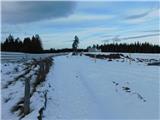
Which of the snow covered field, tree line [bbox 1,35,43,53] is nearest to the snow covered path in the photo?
the snow covered field

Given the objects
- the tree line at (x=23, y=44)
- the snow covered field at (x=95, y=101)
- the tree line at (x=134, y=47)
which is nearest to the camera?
the snow covered field at (x=95, y=101)

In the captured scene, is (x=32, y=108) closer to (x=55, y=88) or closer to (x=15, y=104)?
(x=15, y=104)

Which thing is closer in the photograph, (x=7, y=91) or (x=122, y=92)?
(x=122, y=92)

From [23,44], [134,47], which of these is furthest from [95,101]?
[134,47]

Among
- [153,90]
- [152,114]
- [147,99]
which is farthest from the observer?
[153,90]

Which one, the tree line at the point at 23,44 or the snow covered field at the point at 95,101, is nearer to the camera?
the snow covered field at the point at 95,101

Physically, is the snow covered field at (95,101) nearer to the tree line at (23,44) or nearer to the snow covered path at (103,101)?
the snow covered path at (103,101)

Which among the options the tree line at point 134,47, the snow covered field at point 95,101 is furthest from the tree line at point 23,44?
the snow covered field at point 95,101

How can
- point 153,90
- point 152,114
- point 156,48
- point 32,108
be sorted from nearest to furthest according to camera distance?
point 152,114 < point 32,108 < point 153,90 < point 156,48

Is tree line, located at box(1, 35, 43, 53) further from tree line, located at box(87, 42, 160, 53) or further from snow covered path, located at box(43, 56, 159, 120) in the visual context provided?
snow covered path, located at box(43, 56, 159, 120)

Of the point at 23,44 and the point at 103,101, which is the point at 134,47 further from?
the point at 103,101

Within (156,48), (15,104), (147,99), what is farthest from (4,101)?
(156,48)

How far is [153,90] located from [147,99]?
1.47 m

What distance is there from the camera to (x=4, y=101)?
39.9 feet
